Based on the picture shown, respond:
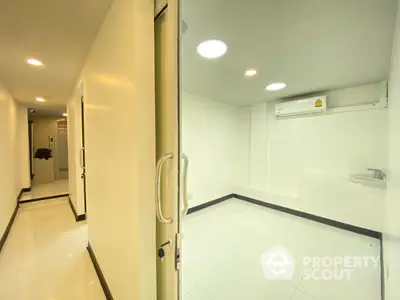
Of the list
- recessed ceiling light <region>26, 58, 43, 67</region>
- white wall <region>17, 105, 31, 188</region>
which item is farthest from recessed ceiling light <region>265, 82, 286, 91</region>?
white wall <region>17, 105, 31, 188</region>

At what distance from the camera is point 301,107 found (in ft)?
10.5

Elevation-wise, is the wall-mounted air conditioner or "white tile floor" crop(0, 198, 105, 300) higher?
the wall-mounted air conditioner

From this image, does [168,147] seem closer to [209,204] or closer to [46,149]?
[209,204]

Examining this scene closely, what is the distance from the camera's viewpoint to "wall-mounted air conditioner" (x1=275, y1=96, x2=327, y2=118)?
298cm

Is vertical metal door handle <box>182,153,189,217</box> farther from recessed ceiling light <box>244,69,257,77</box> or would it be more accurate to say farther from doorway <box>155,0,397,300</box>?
recessed ceiling light <box>244,69,257,77</box>

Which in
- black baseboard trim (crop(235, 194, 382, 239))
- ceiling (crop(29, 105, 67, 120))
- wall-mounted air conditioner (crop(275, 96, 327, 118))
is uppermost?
ceiling (crop(29, 105, 67, 120))

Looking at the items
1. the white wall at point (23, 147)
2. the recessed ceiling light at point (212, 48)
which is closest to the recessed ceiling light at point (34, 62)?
the recessed ceiling light at point (212, 48)

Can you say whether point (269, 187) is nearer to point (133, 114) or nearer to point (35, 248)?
point (133, 114)

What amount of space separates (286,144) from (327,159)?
30.0 inches

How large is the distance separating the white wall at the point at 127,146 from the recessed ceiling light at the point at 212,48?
2.51ft

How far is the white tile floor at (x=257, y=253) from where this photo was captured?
1.65m

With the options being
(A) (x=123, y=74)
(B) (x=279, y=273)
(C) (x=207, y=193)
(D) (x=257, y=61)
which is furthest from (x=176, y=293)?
(C) (x=207, y=193)

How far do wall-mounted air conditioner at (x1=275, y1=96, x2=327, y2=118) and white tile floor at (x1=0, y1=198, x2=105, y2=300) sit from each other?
3.65m

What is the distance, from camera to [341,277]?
1.85 m
